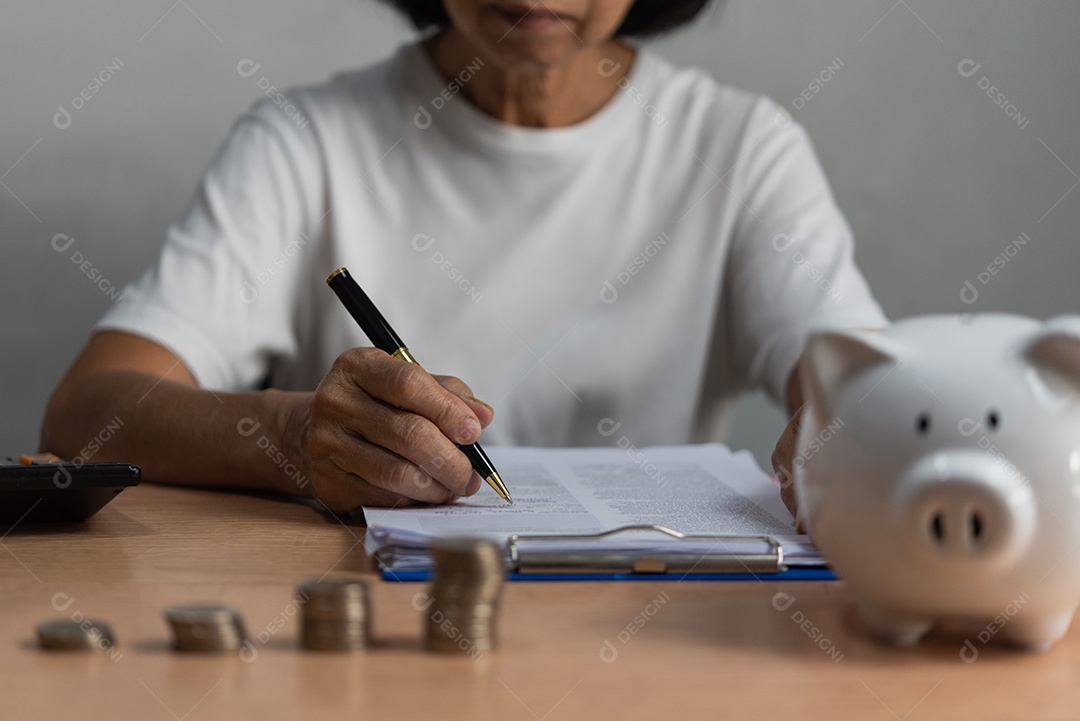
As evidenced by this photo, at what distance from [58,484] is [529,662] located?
41 centimetres

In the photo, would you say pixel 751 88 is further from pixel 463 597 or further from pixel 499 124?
pixel 463 597

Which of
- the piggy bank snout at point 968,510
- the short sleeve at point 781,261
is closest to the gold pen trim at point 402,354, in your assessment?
the piggy bank snout at point 968,510

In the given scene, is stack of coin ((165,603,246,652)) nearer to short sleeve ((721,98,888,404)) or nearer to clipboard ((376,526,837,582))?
clipboard ((376,526,837,582))

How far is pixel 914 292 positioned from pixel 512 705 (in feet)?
5.66

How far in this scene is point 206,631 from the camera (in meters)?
0.53

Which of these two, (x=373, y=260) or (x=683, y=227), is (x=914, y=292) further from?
(x=373, y=260)

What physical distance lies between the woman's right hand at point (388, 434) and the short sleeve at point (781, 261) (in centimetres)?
67

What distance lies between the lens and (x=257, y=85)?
6.14 feet

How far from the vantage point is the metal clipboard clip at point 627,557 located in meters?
0.67

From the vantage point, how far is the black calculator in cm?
→ 77

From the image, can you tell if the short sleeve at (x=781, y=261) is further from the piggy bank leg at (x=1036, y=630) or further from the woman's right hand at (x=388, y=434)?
the piggy bank leg at (x=1036, y=630)

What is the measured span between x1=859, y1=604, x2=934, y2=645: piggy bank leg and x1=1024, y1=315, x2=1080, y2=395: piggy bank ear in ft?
0.42

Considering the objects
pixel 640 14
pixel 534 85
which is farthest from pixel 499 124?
pixel 640 14

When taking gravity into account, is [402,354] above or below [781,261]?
above
